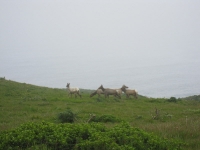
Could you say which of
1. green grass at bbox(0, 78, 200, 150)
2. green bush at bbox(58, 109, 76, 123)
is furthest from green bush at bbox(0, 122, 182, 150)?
green bush at bbox(58, 109, 76, 123)

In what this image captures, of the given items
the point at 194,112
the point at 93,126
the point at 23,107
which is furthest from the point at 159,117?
the point at 23,107

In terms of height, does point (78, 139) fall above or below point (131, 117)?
above

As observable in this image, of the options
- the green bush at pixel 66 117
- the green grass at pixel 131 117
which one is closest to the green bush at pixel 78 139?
the green grass at pixel 131 117

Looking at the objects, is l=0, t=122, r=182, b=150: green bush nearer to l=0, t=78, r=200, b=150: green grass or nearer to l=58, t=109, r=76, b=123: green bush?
l=0, t=78, r=200, b=150: green grass

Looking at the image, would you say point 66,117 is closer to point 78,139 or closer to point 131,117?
point 131,117

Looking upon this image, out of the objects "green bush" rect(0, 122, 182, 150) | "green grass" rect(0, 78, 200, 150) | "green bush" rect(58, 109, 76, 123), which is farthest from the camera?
"green bush" rect(58, 109, 76, 123)

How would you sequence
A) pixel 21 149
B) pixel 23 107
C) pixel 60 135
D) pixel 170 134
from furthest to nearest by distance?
pixel 23 107 < pixel 170 134 < pixel 60 135 < pixel 21 149

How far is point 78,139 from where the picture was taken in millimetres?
6672

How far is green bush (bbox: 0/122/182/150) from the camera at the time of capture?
6.27 metres

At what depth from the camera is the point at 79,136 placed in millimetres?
6879

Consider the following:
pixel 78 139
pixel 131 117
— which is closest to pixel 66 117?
pixel 131 117

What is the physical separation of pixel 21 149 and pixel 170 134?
5.37 m

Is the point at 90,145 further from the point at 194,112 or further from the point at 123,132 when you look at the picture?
the point at 194,112

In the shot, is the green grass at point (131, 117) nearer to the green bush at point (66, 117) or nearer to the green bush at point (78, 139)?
the green bush at point (66, 117)
